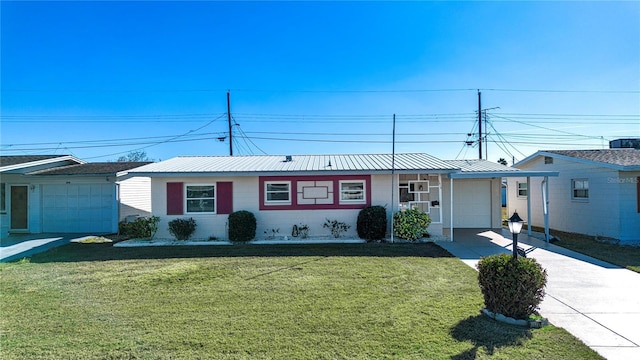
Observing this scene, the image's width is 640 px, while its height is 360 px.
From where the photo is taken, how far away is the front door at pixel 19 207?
1360 cm

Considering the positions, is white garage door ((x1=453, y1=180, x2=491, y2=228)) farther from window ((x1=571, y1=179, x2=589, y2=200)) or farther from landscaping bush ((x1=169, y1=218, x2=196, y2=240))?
landscaping bush ((x1=169, y1=218, x2=196, y2=240))

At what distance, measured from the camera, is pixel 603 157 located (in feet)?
39.8

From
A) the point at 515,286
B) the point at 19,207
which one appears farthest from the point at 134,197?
the point at 515,286

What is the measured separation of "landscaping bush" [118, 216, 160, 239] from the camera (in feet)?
36.6

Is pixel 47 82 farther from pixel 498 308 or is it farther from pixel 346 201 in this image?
pixel 498 308

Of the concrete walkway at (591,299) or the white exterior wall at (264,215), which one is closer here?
the concrete walkway at (591,299)

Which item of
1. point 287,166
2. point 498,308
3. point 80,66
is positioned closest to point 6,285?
point 287,166

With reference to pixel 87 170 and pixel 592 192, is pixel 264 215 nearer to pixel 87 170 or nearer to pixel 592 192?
pixel 87 170

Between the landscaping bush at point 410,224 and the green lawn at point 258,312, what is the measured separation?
2608 millimetres

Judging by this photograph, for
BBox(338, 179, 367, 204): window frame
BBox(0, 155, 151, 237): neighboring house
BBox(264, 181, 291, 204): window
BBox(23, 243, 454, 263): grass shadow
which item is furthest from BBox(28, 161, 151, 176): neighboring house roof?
BBox(338, 179, 367, 204): window frame

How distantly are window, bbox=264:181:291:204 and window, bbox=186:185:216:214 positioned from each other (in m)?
1.93

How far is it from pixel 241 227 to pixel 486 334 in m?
8.28

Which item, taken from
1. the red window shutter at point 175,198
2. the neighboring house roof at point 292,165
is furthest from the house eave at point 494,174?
the red window shutter at point 175,198

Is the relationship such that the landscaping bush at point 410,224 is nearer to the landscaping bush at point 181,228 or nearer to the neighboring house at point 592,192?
the neighboring house at point 592,192
